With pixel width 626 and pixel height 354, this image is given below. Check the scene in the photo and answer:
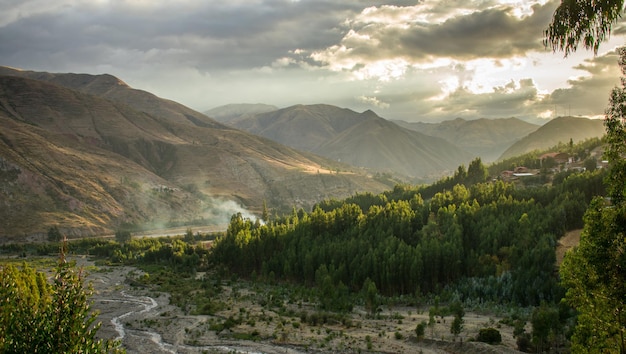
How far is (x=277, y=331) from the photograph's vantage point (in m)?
70.1

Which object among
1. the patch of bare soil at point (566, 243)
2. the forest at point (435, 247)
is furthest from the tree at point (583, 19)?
the patch of bare soil at point (566, 243)

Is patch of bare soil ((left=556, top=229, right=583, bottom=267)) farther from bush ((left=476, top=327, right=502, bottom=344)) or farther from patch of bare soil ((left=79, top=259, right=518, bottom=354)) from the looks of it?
bush ((left=476, top=327, right=502, bottom=344))

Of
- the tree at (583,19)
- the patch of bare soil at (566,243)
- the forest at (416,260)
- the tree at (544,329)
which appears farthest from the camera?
the patch of bare soil at (566,243)

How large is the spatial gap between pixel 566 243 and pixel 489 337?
58484 millimetres

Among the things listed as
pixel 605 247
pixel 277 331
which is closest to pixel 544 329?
pixel 277 331

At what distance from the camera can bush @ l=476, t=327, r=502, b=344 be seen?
2371 inches

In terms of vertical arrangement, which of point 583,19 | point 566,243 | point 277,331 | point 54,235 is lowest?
point 54,235

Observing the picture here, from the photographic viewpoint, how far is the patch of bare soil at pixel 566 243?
10231 centimetres

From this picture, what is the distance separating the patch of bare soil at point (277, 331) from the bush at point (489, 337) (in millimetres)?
963

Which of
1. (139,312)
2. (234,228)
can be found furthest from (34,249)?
(139,312)

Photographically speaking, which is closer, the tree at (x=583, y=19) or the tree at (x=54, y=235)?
the tree at (x=583, y=19)

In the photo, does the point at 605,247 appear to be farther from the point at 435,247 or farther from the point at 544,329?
the point at 435,247

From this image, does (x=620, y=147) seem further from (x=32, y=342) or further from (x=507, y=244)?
(x=507, y=244)

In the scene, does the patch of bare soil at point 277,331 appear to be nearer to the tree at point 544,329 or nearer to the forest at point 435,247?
the tree at point 544,329
